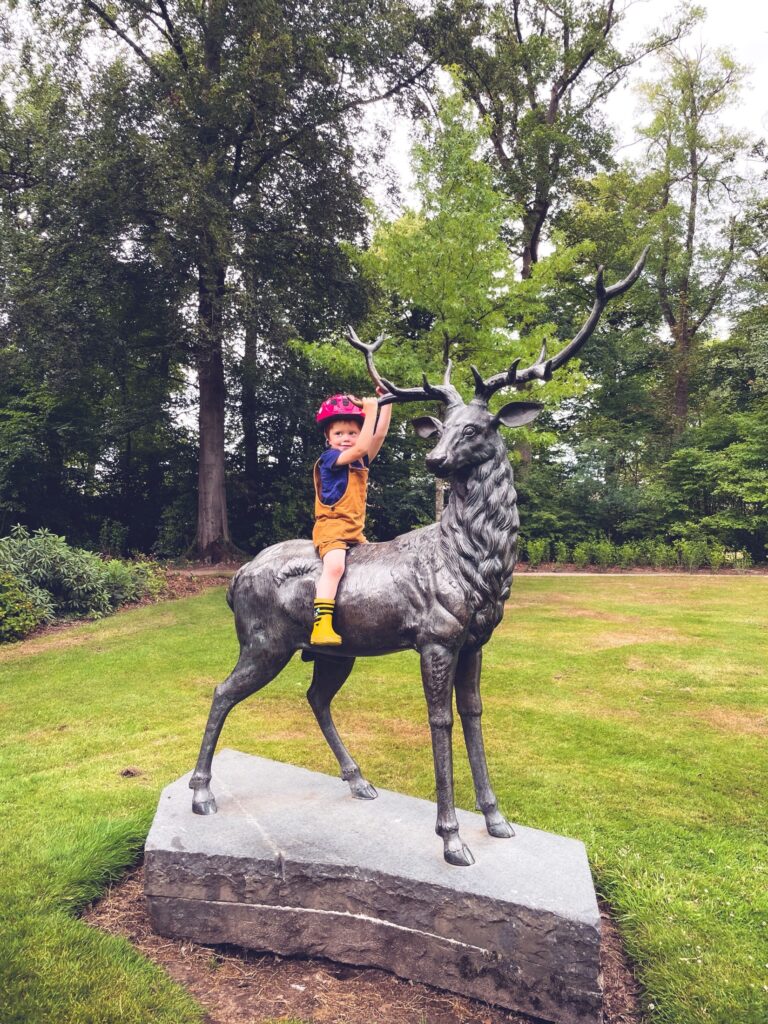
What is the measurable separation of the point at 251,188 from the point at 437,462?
13.2 metres

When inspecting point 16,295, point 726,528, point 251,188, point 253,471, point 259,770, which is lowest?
point 259,770

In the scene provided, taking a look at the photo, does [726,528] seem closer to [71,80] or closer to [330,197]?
[330,197]

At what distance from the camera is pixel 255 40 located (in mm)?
11953

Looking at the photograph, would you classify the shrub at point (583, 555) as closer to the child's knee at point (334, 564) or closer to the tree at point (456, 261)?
the tree at point (456, 261)

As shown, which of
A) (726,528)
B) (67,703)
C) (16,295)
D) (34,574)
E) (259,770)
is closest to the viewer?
(259,770)

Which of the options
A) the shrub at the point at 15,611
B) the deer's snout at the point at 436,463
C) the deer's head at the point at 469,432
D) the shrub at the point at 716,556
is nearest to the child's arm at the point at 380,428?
the deer's head at the point at 469,432

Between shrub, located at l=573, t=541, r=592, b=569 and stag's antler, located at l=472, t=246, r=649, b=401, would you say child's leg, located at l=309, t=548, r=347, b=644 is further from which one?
shrub, located at l=573, t=541, r=592, b=569

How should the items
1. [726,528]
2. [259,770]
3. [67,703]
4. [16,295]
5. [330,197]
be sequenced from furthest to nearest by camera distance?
[726,528] < [330,197] < [16,295] < [67,703] < [259,770]

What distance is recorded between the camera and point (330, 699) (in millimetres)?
3746

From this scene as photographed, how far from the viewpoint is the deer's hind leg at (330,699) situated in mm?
3711

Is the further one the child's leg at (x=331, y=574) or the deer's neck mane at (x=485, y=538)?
the child's leg at (x=331, y=574)

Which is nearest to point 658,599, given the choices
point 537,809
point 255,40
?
point 537,809

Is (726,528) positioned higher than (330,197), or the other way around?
(330,197)

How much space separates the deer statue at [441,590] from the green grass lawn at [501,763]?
2.80 ft
